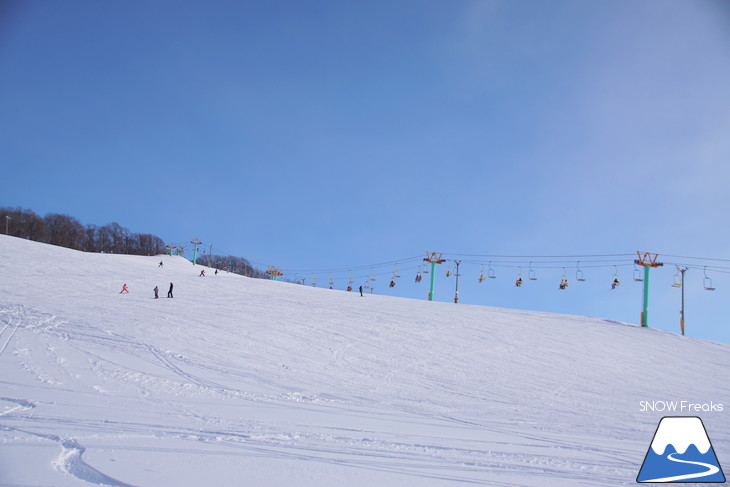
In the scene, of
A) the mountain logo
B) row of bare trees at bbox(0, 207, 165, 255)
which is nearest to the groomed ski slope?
the mountain logo

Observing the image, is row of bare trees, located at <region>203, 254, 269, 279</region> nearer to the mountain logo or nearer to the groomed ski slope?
the groomed ski slope

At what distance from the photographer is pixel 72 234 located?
304ft

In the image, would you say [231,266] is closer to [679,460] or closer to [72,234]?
[72,234]

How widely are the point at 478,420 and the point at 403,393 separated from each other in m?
2.83

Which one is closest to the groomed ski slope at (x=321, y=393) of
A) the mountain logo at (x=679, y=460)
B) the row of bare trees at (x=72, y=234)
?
the mountain logo at (x=679, y=460)

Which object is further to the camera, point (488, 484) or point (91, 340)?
point (91, 340)

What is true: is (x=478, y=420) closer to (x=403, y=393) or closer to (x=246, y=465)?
(x=403, y=393)

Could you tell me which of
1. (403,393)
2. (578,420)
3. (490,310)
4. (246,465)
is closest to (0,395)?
(246,465)

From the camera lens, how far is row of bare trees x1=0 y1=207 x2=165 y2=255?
281 feet

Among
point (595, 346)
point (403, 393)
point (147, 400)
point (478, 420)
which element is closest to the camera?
point (147, 400)

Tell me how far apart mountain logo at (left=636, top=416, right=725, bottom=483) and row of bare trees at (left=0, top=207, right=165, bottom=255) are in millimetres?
102574

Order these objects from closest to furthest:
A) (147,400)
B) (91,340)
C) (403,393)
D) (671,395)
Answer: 1. (147,400)
2. (403,393)
3. (671,395)
4. (91,340)

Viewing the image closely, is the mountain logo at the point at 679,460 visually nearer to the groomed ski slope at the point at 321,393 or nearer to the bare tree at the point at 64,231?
the groomed ski slope at the point at 321,393

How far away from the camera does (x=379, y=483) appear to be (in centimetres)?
505
